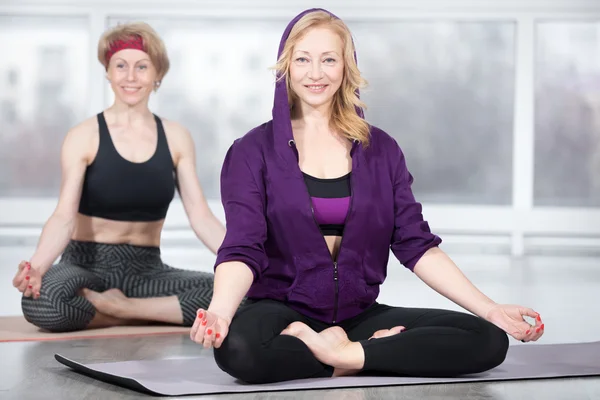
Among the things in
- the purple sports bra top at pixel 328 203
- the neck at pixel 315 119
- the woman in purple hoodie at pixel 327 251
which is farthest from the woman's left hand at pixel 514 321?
the neck at pixel 315 119

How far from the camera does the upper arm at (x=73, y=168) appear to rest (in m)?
3.40

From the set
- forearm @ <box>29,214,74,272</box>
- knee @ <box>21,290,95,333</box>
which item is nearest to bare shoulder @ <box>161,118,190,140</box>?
forearm @ <box>29,214,74,272</box>

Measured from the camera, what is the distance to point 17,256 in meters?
6.23

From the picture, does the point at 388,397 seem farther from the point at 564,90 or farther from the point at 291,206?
the point at 564,90

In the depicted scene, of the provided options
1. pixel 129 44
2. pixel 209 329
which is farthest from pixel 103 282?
pixel 209 329

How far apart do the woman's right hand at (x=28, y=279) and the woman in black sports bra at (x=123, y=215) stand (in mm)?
29

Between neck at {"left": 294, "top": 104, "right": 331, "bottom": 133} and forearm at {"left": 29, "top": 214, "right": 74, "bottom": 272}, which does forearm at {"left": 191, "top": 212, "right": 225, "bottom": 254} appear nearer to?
forearm at {"left": 29, "top": 214, "right": 74, "bottom": 272}

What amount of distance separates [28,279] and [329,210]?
3.81 feet

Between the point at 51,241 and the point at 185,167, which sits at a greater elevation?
the point at 185,167

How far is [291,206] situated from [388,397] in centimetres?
53

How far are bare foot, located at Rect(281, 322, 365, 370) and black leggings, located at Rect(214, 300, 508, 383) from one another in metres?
0.02

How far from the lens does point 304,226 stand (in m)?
2.52

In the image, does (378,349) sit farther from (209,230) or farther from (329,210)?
(209,230)

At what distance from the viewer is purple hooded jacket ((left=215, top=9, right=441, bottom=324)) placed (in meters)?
2.52
